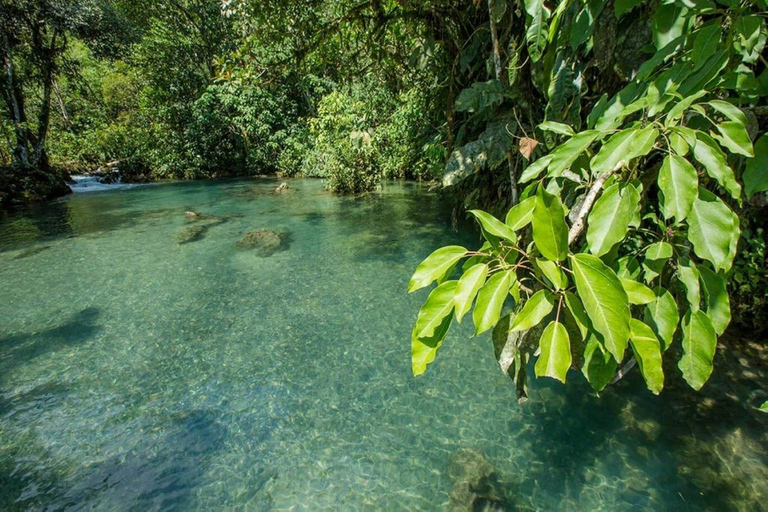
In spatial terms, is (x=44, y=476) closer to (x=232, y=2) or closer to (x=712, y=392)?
(x=232, y=2)

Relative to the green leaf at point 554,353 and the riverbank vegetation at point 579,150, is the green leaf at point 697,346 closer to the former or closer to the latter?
the riverbank vegetation at point 579,150

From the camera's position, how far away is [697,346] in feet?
3.29

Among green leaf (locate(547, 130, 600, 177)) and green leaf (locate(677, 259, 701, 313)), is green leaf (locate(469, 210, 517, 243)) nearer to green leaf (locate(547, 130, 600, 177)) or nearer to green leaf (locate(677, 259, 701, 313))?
green leaf (locate(547, 130, 600, 177))

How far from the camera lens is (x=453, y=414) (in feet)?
11.4

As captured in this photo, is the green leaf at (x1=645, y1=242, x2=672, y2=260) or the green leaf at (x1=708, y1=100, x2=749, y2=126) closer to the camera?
the green leaf at (x1=708, y1=100, x2=749, y2=126)

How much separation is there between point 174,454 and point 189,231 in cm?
808

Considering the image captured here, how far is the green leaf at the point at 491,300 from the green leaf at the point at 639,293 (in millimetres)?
283

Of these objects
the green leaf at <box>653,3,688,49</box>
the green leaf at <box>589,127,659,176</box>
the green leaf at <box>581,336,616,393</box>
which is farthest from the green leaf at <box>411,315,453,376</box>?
the green leaf at <box>653,3,688,49</box>

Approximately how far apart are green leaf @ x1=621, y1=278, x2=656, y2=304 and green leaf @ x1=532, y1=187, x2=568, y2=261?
20 centimetres

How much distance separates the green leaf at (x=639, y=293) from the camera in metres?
0.91

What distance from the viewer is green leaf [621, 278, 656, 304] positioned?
35.8 inches

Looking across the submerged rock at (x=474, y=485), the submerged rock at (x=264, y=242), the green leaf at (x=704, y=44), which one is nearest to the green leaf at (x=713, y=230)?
the green leaf at (x=704, y=44)

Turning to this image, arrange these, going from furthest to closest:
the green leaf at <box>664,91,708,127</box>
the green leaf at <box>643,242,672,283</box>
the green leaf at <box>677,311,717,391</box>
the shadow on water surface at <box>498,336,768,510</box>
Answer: the shadow on water surface at <box>498,336,768,510</box> < the green leaf at <box>643,242,672,283</box> < the green leaf at <box>677,311,717,391</box> < the green leaf at <box>664,91,708,127</box>

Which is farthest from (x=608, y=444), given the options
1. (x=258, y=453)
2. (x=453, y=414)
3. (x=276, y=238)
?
(x=276, y=238)
